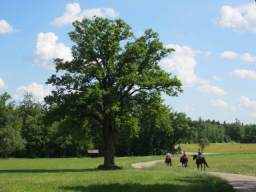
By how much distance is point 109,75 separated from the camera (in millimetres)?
57250

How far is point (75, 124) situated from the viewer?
57.9 m

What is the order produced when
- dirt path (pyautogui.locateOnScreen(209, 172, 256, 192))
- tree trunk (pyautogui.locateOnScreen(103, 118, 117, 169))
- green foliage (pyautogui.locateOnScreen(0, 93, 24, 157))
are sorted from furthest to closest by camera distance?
green foliage (pyautogui.locateOnScreen(0, 93, 24, 157)), tree trunk (pyautogui.locateOnScreen(103, 118, 117, 169)), dirt path (pyautogui.locateOnScreen(209, 172, 256, 192))

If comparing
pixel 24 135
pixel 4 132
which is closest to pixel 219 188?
pixel 4 132

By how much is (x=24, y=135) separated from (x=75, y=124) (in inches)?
3356

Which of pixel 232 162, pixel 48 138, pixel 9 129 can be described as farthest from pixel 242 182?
pixel 48 138

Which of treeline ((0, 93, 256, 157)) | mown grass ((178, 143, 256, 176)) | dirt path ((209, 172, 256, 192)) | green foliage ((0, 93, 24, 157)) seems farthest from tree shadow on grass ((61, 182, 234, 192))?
green foliage ((0, 93, 24, 157))

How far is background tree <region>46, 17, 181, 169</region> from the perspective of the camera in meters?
56.2

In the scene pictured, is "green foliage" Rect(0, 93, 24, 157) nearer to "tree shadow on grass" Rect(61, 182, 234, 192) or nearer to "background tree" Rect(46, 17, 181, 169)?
"background tree" Rect(46, 17, 181, 169)

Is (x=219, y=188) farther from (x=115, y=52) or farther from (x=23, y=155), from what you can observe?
(x=23, y=155)

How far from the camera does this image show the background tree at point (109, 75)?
184ft

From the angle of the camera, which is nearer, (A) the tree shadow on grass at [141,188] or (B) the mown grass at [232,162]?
(A) the tree shadow on grass at [141,188]

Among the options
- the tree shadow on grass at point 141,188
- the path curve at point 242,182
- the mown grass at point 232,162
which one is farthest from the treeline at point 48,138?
the tree shadow on grass at point 141,188

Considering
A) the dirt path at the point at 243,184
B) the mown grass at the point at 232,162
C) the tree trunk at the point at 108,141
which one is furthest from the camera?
the tree trunk at the point at 108,141

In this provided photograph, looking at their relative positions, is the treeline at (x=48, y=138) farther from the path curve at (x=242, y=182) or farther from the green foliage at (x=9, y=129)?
the path curve at (x=242, y=182)
